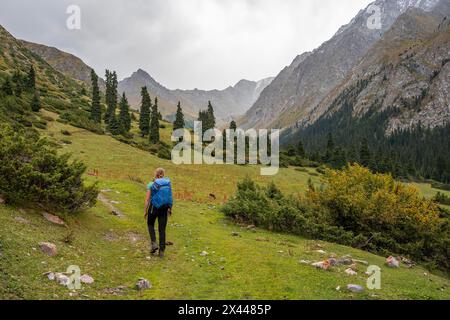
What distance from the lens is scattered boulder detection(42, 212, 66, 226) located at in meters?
13.6

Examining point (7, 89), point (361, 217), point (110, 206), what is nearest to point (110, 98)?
point (7, 89)

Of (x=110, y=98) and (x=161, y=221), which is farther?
(x=110, y=98)

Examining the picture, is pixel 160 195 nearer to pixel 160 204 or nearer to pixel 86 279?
pixel 160 204

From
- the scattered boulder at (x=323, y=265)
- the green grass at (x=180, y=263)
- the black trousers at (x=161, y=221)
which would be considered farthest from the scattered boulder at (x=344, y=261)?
the black trousers at (x=161, y=221)

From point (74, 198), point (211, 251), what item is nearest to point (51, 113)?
point (74, 198)

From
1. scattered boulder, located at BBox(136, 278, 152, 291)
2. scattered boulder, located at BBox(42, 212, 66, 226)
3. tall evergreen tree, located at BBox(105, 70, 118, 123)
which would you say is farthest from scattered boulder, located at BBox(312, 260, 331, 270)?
tall evergreen tree, located at BBox(105, 70, 118, 123)

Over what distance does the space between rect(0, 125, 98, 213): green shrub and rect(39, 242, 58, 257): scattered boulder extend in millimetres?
3851

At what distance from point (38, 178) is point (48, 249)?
4426 mm

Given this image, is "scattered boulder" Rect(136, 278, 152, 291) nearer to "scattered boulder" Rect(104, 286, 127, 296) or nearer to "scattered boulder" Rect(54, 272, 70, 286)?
"scattered boulder" Rect(104, 286, 127, 296)

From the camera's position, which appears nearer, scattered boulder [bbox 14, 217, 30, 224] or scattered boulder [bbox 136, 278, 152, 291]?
scattered boulder [bbox 136, 278, 152, 291]

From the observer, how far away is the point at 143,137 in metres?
76.7

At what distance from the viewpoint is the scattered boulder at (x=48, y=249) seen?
10.1m

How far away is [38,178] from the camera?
13.6 metres
